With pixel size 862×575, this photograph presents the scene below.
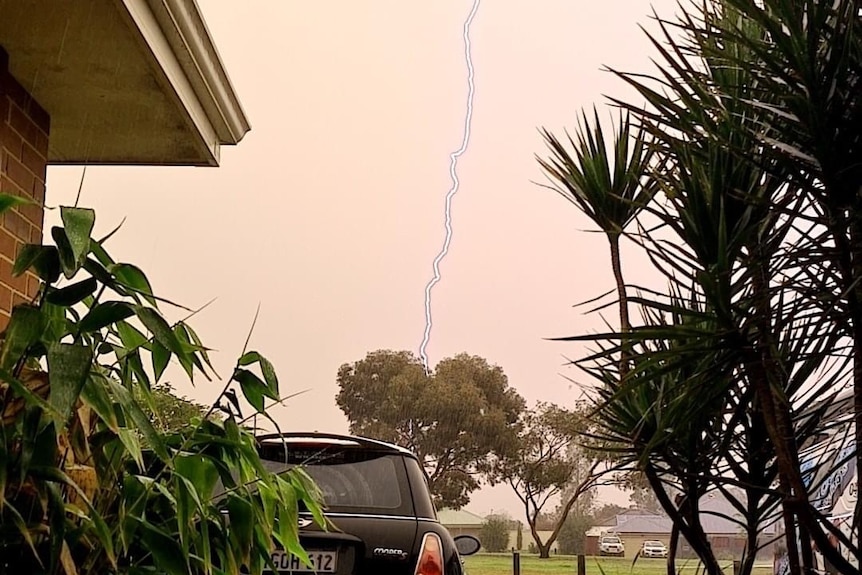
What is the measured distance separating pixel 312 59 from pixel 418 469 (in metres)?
6.53

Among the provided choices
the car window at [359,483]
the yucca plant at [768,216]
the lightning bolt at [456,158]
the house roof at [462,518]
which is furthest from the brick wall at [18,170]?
the lightning bolt at [456,158]

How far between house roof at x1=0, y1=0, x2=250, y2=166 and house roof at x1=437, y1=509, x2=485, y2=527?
144 inches

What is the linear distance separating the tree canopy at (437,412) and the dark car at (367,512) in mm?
3325

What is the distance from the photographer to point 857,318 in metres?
2.03

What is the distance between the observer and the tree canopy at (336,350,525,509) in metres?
6.59

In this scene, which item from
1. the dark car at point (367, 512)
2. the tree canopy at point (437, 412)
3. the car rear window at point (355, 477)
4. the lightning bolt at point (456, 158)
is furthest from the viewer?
the lightning bolt at point (456, 158)

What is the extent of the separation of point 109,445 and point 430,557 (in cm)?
168

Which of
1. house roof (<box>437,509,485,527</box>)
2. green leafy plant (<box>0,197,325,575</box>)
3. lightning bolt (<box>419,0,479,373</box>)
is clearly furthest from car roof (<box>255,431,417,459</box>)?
lightning bolt (<box>419,0,479,373</box>)

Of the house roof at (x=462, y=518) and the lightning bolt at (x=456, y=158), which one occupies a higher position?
the lightning bolt at (x=456, y=158)

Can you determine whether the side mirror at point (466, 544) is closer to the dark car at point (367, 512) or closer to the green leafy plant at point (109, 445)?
Answer: the dark car at point (367, 512)

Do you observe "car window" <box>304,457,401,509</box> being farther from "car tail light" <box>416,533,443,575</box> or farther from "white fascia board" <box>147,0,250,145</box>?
"white fascia board" <box>147,0,250,145</box>

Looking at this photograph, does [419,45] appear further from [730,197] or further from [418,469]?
[730,197]

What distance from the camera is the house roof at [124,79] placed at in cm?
209

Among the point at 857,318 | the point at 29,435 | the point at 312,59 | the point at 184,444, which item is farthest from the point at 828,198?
the point at 312,59
